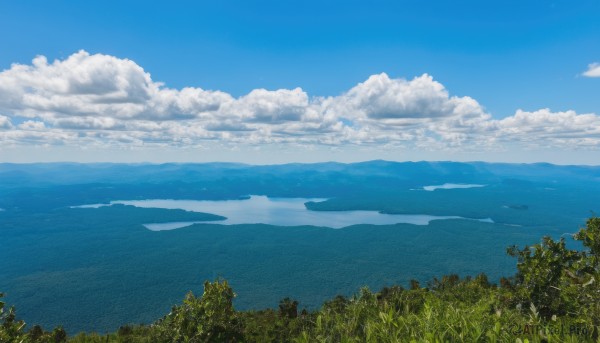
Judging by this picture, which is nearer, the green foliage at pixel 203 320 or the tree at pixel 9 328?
the tree at pixel 9 328

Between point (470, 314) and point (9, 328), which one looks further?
point (9, 328)

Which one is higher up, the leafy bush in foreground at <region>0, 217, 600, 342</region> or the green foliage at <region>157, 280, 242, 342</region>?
the leafy bush in foreground at <region>0, 217, 600, 342</region>

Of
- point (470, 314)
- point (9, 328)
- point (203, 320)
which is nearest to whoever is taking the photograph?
point (470, 314)

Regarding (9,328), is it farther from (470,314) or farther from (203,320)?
(470,314)

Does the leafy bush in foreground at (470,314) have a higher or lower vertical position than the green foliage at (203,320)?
higher

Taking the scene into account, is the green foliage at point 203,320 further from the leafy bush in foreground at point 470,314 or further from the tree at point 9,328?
the tree at point 9,328

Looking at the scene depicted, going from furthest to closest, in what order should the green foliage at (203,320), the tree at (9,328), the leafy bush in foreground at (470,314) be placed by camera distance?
1. the green foliage at (203,320)
2. the tree at (9,328)
3. the leafy bush in foreground at (470,314)

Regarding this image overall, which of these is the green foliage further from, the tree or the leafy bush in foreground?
the tree

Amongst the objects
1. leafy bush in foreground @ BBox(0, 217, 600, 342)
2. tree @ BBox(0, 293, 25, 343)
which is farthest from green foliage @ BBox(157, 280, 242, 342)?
tree @ BBox(0, 293, 25, 343)

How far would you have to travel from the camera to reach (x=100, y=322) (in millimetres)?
148000

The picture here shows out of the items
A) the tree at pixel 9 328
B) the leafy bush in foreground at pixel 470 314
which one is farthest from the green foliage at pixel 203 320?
the tree at pixel 9 328

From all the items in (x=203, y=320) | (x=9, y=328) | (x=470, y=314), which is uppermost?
(x=470, y=314)

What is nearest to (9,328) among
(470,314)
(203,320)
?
(203,320)

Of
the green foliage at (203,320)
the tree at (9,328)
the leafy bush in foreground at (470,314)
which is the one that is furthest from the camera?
the green foliage at (203,320)
